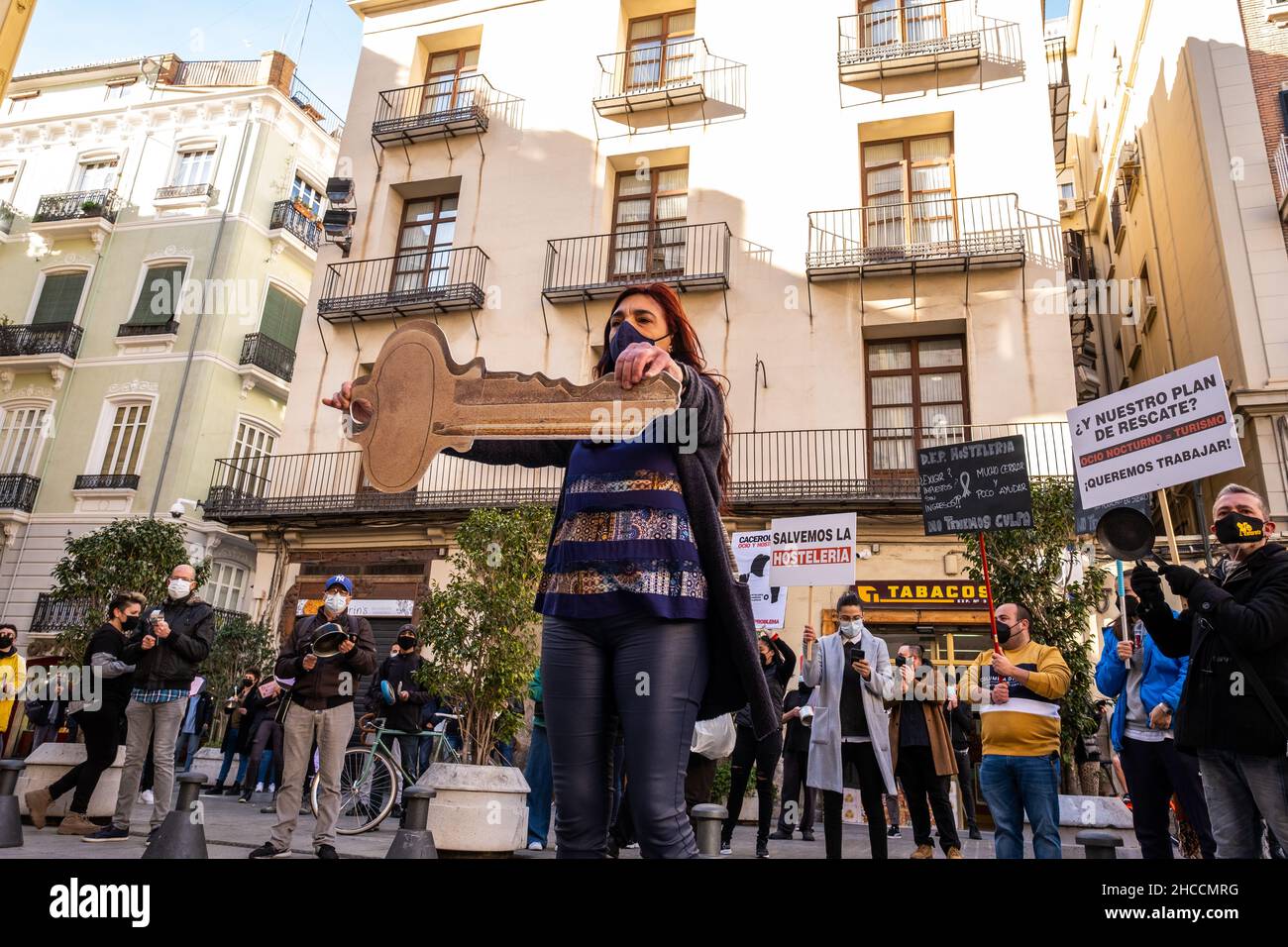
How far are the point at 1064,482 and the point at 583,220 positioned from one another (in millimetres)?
11205

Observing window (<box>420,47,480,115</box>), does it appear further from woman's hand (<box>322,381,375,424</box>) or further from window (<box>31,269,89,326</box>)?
woman's hand (<box>322,381,375,424</box>)

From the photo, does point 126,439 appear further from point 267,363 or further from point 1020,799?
point 1020,799

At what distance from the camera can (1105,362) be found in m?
24.1

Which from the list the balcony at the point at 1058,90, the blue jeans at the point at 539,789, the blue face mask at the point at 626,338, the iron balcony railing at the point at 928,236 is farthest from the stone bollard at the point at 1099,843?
the balcony at the point at 1058,90

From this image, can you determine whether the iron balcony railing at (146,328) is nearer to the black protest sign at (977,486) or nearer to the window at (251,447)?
the window at (251,447)

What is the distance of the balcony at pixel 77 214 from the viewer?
80.9 ft

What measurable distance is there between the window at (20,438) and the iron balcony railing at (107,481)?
1.97 meters

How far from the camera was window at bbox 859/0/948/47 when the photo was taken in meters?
17.3

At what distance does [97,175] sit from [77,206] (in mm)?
1232

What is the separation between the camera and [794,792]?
10047 mm

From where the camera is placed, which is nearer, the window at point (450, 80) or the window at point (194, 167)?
the window at point (450, 80)

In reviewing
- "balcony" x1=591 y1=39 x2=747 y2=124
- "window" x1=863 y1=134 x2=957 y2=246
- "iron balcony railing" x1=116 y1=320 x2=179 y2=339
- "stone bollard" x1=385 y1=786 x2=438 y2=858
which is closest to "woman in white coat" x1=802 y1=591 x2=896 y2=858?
"stone bollard" x1=385 y1=786 x2=438 y2=858

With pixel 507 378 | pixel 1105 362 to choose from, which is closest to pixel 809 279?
pixel 1105 362

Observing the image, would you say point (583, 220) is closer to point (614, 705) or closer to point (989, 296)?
point (989, 296)
